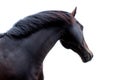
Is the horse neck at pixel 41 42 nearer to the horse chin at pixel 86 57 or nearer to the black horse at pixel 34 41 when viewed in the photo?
the black horse at pixel 34 41

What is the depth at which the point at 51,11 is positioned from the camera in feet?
17.9

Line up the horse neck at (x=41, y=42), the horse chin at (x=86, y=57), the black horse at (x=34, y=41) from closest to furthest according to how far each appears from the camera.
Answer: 1. the black horse at (x=34, y=41)
2. the horse neck at (x=41, y=42)
3. the horse chin at (x=86, y=57)

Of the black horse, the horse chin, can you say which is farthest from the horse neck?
the horse chin

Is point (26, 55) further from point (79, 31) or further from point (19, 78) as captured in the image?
point (79, 31)

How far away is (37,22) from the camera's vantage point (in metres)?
5.30

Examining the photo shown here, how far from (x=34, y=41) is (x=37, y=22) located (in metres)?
0.21

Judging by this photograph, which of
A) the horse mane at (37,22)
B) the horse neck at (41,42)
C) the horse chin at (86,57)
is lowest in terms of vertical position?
the horse chin at (86,57)

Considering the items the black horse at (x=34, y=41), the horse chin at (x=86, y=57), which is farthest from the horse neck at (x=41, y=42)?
the horse chin at (x=86, y=57)

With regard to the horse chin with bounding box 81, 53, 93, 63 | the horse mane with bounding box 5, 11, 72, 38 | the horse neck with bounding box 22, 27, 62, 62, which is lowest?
the horse chin with bounding box 81, 53, 93, 63

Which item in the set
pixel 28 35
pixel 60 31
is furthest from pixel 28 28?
pixel 60 31

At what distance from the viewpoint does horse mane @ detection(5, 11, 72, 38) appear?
17.1 feet

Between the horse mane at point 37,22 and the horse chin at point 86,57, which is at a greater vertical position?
the horse mane at point 37,22

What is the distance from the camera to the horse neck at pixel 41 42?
5195mm

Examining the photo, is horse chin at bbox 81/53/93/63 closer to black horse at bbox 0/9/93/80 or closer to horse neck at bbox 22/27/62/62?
black horse at bbox 0/9/93/80
